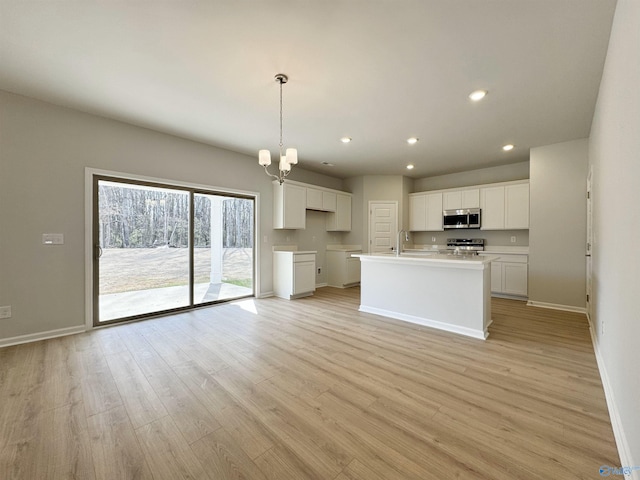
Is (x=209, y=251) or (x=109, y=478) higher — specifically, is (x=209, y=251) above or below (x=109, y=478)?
above

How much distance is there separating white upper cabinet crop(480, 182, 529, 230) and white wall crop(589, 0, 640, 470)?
10.8 ft

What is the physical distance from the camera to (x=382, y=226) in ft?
21.5

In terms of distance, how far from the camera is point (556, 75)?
2.48 meters

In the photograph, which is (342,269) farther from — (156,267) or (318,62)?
(318,62)

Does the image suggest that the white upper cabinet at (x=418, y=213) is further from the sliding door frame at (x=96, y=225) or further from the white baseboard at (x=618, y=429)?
the sliding door frame at (x=96, y=225)

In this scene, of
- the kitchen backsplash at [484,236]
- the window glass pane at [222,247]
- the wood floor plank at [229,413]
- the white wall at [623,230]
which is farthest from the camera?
the kitchen backsplash at [484,236]

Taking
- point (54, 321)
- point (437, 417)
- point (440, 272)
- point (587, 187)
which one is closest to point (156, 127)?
point (54, 321)

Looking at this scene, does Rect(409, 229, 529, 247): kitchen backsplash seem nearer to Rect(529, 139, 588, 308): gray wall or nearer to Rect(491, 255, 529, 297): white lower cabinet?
Rect(491, 255, 529, 297): white lower cabinet

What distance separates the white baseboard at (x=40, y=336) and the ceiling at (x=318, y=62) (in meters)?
2.71

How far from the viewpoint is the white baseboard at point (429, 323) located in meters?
3.10

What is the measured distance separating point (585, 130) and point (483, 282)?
286 cm

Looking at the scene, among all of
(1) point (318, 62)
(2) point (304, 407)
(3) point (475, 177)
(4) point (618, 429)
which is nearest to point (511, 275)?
(3) point (475, 177)

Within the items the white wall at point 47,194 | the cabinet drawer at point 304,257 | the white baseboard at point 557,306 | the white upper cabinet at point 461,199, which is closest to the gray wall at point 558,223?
the white baseboard at point 557,306

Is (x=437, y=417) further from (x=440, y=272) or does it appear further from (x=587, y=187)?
(x=587, y=187)
